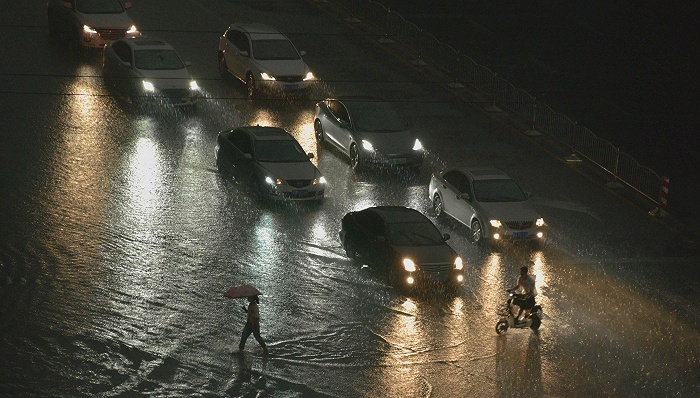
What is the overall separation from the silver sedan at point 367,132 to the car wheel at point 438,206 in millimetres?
2290

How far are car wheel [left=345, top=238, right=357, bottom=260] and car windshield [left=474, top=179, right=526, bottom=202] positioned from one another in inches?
158

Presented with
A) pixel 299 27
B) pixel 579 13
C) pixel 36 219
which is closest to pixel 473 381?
pixel 36 219

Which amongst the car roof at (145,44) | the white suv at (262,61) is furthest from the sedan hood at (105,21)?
the white suv at (262,61)

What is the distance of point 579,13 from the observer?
5328 cm

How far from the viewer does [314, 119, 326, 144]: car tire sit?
1337 inches

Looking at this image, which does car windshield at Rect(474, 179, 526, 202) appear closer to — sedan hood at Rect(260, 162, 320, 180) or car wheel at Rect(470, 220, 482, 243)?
car wheel at Rect(470, 220, 482, 243)

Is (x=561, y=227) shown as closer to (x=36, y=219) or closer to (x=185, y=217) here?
(x=185, y=217)

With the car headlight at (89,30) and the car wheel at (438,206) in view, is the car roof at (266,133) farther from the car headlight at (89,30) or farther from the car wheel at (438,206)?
the car headlight at (89,30)

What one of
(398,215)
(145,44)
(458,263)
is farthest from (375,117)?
(458,263)

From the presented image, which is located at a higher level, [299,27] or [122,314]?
[299,27]

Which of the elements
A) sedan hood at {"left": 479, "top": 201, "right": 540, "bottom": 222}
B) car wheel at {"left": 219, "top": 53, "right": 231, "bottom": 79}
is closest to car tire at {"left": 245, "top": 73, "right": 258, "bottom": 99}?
car wheel at {"left": 219, "top": 53, "right": 231, "bottom": 79}

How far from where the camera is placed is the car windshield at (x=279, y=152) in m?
29.9

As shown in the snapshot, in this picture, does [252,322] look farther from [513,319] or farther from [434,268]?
[513,319]

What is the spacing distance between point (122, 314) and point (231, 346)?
2511 mm
